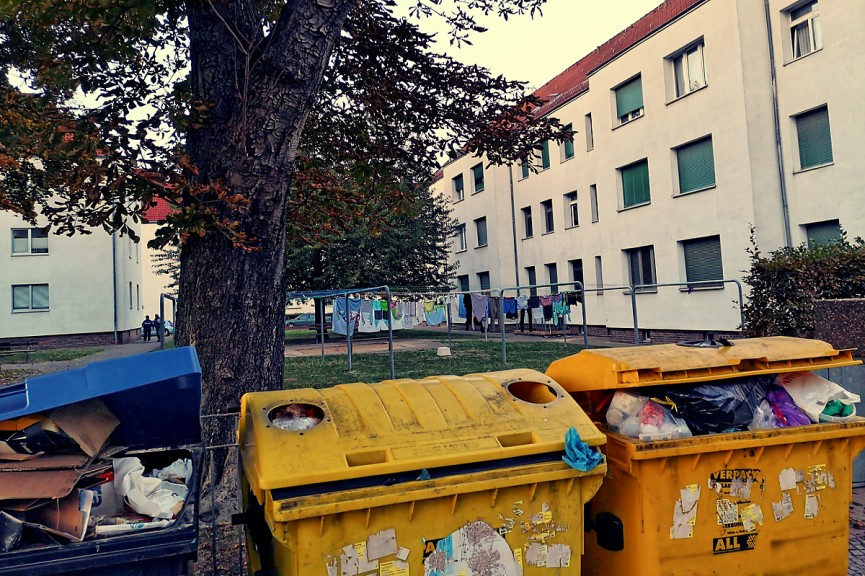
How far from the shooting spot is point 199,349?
4.30m

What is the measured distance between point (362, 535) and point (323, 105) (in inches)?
231

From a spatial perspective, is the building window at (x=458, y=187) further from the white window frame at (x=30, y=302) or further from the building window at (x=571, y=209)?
the white window frame at (x=30, y=302)

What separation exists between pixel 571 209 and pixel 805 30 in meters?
10.7

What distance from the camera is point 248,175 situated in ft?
13.9

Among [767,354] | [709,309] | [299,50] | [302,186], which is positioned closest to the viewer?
[767,354]

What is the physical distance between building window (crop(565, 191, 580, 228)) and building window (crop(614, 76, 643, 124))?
14.3ft

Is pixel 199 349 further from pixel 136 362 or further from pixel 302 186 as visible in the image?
pixel 302 186

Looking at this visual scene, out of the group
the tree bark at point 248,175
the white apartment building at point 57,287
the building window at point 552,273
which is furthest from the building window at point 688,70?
the white apartment building at point 57,287

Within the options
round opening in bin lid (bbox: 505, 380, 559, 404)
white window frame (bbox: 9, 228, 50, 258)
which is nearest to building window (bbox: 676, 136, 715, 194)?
round opening in bin lid (bbox: 505, 380, 559, 404)

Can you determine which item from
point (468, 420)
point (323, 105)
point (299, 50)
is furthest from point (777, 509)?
point (323, 105)

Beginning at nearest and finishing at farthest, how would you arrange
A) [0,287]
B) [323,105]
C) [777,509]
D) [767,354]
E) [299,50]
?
[777,509], [767,354], [299,50], [323,105], [0,287]

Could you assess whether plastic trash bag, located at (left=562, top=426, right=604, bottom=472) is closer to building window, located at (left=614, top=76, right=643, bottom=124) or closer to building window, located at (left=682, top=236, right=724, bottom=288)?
building window, located at (left=682, top=236, right=724, bottom=288)

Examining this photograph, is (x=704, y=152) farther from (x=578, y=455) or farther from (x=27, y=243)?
(x=27, y=243)

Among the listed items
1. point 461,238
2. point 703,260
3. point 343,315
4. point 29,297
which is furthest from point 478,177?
point 29,297
